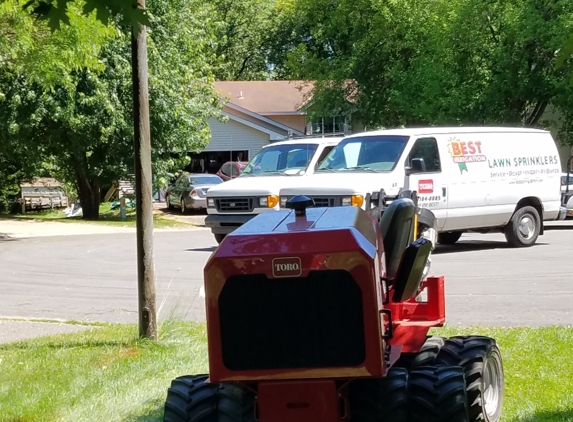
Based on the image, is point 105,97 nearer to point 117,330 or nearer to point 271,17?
point 117,330

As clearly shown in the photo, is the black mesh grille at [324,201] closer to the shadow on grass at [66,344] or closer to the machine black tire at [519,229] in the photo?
the machine black tire at [519,229]

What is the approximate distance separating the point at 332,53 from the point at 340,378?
48.2 meters

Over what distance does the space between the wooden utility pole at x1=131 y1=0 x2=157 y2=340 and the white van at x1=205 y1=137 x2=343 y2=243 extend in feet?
28.3

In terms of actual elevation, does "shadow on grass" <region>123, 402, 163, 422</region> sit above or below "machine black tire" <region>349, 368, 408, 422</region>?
below

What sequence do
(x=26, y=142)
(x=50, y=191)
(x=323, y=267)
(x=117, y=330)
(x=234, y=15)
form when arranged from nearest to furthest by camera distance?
1. (x=323, y=267)
2. (x=117, y=330)
3. (x=26, y=142)
4. (x=50, y=191)
5. (x=234, y=15)

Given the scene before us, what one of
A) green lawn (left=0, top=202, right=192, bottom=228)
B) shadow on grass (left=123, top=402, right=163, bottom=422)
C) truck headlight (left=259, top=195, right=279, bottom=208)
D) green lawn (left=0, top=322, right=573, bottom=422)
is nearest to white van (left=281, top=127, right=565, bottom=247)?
truck headlight (left=259, top=195, right=279, bottom=208)

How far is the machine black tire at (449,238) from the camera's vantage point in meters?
18.7

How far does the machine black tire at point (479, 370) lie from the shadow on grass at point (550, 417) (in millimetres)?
189

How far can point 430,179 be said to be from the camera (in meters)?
16.6

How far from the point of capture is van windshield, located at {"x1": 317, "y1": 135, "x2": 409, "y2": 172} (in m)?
16.5

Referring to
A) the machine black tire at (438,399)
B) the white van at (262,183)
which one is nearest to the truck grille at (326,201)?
the white van at (262,183)

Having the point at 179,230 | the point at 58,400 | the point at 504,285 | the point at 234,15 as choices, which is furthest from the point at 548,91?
the point at 234,15

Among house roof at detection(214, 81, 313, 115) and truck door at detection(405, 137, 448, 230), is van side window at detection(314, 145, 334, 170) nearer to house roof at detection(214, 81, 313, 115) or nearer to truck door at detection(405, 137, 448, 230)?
truck door at detection(405, 137, 448, 230)

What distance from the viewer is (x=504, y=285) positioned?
1275 centimetres
